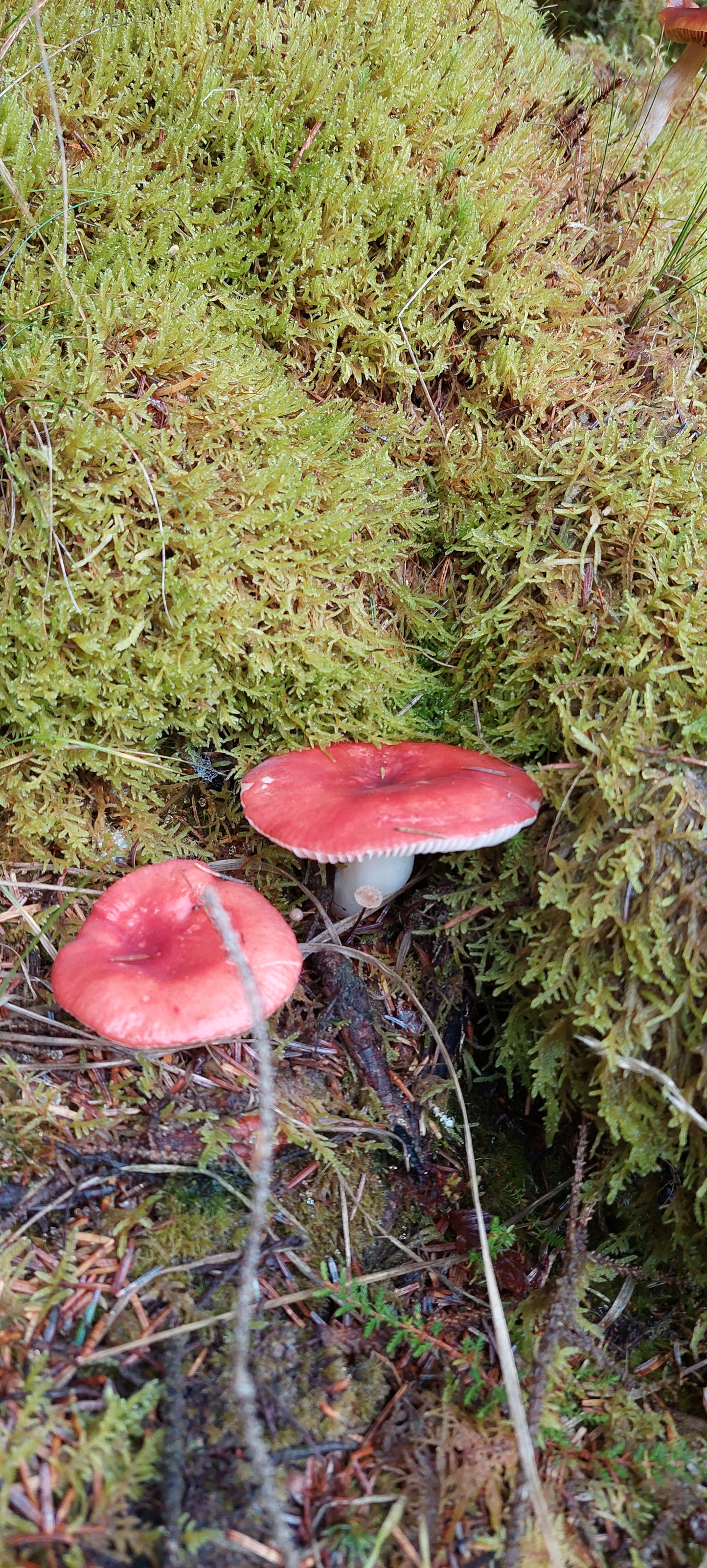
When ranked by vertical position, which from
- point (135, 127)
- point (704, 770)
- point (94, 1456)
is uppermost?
point (135, 127)

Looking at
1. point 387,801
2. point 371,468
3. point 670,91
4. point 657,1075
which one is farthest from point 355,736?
point 670,91

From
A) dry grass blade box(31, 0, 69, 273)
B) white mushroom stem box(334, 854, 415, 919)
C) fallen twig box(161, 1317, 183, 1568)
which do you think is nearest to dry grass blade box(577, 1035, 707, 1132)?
white mushroom stem box(334, 854, 415, 919)

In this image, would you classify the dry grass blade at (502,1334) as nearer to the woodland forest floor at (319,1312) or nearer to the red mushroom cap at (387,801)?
the woodland forest floor at (319,1312)

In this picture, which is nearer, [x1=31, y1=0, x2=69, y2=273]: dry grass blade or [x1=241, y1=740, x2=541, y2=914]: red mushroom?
[x1=241, y1=740, x2=541, y2=914]: red mushroom

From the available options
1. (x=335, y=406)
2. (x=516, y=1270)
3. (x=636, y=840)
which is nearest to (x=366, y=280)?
(x=335, y=406)

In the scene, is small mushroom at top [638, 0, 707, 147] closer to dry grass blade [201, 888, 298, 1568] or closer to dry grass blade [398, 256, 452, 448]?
dry grass blade [398, 256, 452, 448]

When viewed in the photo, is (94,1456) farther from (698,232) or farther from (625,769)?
(698,232)
